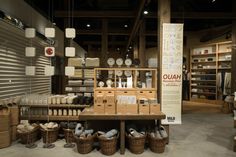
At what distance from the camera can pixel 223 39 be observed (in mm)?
12203

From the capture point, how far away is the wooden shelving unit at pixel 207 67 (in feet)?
40.0

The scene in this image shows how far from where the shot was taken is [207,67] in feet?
42.6

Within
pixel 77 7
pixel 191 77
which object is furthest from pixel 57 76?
pixel 191 77

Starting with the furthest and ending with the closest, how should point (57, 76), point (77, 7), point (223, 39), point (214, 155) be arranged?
point (57, 76) < point (223, 39) < point (77, 7) < point (214, 155)

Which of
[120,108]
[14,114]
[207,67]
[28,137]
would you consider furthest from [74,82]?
[207,67]

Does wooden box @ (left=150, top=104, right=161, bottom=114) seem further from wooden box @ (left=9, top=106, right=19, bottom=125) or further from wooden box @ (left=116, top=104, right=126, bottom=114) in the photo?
wooden box @ (left=9, top=106, right=19, bottom=125)

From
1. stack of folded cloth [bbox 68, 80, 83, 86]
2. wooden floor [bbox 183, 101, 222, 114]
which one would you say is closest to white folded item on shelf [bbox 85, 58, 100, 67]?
stack of folded cloth [bbox 68, 80, 83, 86]

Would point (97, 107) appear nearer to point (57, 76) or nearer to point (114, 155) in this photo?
point (114, 155)

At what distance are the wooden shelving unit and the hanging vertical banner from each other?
7460 millimetres

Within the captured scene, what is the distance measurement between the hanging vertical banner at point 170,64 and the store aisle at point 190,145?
0.68 meters

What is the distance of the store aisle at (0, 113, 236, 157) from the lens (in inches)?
182

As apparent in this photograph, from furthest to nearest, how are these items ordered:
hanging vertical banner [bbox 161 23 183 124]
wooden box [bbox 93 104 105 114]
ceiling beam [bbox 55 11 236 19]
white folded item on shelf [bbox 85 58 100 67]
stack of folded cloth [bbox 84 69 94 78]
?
ceiling beam [bbox 55 11 236 19] < stack of folded cloth [bbox 84 69 94 78] < white folded item on shelf [bbox 85 58 100 67] < hanging vertical banner [bbox 161 23 183 124] < wooden box [bbox 93 104 105 114]

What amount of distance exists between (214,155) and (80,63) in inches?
210

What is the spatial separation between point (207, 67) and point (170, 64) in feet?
27.4
